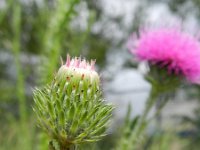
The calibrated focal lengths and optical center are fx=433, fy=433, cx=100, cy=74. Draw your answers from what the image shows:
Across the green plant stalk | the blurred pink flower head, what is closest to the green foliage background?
the green plant stalk

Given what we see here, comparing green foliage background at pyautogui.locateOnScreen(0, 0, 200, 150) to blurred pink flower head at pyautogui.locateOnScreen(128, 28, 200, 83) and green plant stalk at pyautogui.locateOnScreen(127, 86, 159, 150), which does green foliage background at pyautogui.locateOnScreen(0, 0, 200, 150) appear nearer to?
green plant stalk at pyautogui.locateOnScreen(127, 86, 159, 150)

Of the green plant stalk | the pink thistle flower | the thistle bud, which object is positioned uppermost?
the green plant stalk

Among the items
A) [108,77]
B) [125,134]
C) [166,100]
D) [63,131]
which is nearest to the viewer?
[63,131]

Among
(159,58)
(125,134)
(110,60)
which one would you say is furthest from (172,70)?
(110,60)

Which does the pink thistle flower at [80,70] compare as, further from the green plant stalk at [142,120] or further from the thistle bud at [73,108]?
the green plant stalk at [142,120]

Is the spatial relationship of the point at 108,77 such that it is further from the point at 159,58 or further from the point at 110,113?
the point at 110,113

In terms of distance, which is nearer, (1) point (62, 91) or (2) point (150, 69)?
(1) point (62, 91)

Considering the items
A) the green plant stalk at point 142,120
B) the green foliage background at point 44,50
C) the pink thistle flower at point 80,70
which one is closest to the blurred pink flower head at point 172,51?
the green plant stalk at point 142,120
